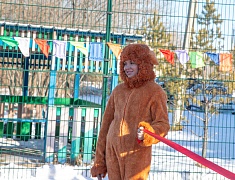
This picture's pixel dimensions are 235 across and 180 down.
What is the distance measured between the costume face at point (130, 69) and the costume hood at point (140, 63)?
0.08ft

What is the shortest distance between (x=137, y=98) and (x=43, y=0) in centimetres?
416

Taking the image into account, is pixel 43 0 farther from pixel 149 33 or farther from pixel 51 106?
pixel 149 33

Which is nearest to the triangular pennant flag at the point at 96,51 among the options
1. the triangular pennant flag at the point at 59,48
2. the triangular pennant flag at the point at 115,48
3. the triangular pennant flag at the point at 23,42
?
the triangular pennant flag at the point at 115,48

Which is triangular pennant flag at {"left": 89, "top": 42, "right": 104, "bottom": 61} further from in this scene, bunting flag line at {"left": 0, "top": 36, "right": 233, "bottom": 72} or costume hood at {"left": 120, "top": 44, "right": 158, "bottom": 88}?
costume hood at {"left": 120, "top": 44, "right": 158, "bottom": 88}

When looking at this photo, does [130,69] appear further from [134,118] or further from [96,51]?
[96,51]

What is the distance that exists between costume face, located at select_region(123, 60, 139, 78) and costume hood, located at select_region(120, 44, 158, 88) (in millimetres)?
23

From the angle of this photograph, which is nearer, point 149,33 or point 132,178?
point 132,178

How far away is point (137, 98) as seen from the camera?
3734mm

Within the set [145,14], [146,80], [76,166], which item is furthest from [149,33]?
Answer: [146,80]

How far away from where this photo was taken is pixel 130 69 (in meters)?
3.79

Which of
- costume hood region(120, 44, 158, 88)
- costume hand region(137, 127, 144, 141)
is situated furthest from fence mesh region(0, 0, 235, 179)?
costume hand region(137, 127, 144, 141)

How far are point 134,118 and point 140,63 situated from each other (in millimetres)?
427

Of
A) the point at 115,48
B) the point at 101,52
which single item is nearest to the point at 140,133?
the point at 115,48

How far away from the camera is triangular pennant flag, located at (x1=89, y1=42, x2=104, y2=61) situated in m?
6.94
